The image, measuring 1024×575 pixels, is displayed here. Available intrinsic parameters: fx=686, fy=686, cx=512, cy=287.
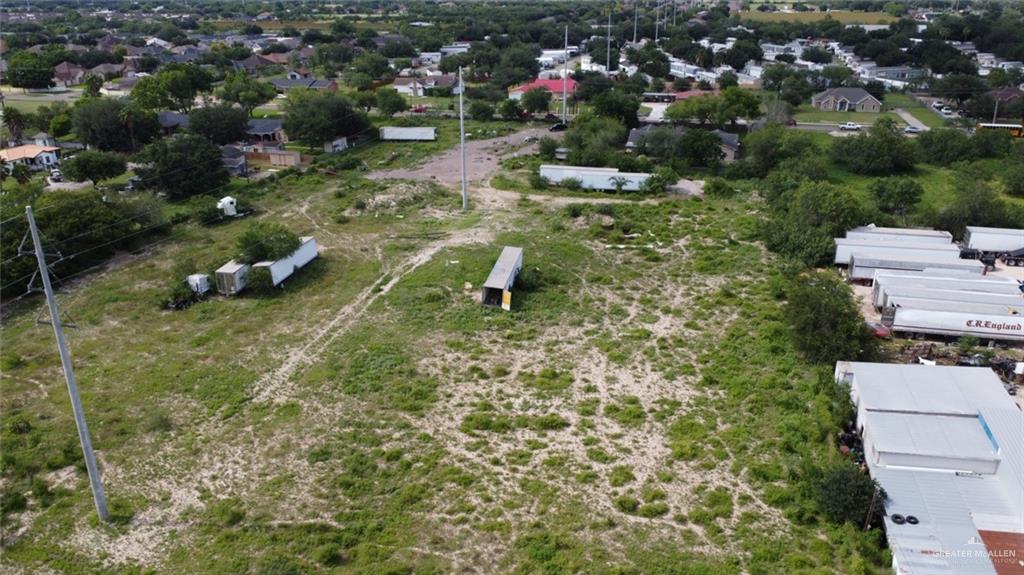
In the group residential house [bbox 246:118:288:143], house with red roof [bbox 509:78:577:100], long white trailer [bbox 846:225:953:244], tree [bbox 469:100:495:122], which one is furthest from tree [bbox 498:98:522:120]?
long white trailer [bbox 846:225:953:244]

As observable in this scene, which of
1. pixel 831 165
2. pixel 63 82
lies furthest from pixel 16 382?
pixel 63 82

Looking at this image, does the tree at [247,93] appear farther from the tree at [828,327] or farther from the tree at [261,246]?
the tree at [828,327]

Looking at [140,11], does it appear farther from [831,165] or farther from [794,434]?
[794,434]

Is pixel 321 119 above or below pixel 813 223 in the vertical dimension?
above

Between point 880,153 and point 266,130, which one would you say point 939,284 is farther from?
point 266,130

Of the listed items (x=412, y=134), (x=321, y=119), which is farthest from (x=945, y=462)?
(x=412, y=134)

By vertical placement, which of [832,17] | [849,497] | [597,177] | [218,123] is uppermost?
[832,17]

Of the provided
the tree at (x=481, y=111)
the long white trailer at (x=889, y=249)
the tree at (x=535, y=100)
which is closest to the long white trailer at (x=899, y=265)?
the long white trailer at (x=889, y=249)
